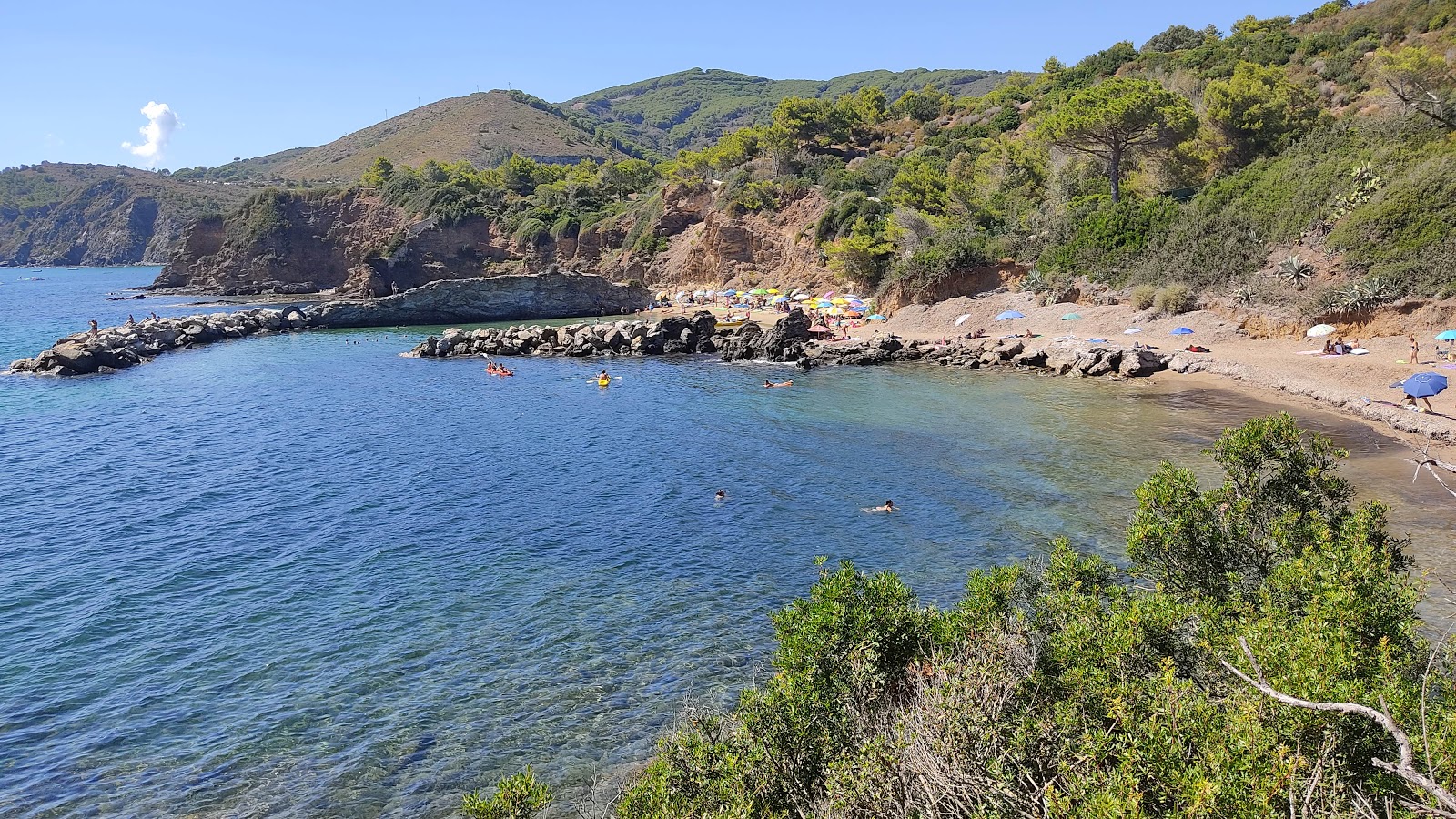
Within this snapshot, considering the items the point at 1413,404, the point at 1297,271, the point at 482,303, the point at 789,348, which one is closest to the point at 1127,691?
the point at 1413,404

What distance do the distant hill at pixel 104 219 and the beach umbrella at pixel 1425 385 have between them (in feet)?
580

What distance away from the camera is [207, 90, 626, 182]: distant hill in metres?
149

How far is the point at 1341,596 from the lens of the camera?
7000mm

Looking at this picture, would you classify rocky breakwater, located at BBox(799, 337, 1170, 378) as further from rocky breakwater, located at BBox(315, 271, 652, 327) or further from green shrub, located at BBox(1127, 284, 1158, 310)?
rocky breakwater, located at BBox(315, 271, 652, 327)

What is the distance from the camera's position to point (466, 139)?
153 metres

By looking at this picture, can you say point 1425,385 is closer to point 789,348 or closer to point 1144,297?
point 1144,297

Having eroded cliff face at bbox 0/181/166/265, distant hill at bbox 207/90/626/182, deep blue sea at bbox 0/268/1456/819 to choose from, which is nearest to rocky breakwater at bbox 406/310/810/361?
deep blue sea at bbox 0/268/1456/819

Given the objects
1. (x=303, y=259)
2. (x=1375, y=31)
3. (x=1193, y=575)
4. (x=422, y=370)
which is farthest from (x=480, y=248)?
(x=1193, y=575)

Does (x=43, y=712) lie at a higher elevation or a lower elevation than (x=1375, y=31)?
lower

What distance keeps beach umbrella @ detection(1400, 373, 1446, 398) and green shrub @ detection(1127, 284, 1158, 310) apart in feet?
56.1

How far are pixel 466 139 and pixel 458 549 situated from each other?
15053cm

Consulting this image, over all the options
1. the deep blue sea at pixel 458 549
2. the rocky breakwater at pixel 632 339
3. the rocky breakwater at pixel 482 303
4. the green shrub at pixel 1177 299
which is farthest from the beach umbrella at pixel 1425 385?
the rocky breakwater at pixel 482 303

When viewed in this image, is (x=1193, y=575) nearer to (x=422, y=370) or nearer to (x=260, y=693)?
(x=260, y=693)

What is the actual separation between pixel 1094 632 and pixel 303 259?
10013cm
